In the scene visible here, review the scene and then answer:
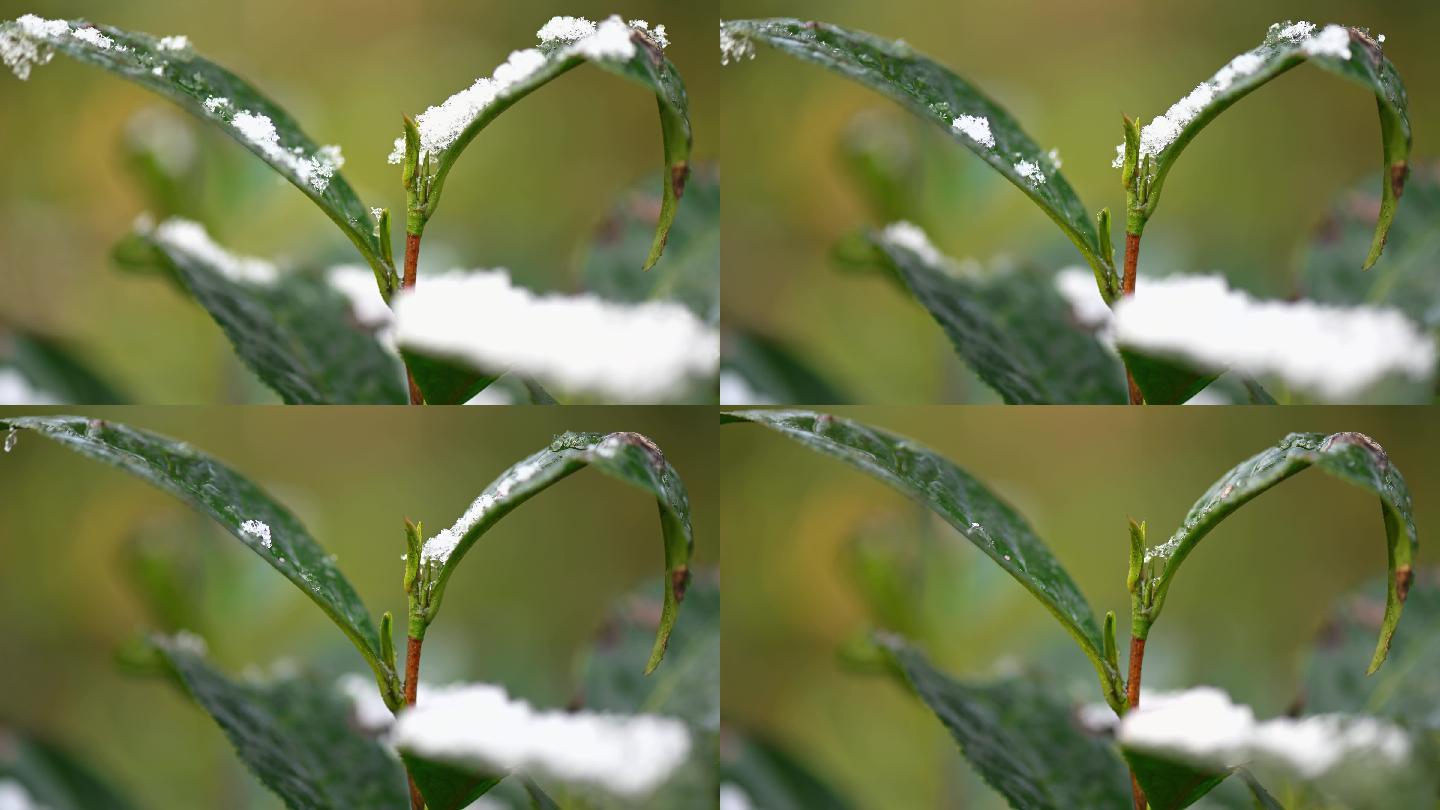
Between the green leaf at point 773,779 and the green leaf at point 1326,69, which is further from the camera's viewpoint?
the green leaf at point 773,779

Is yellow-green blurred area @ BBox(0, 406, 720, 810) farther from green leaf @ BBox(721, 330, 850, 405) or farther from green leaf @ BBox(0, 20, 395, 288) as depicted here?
green leaf @ BBox(0, 20, 395, 288)

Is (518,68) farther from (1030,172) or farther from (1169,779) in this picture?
(1169,779)

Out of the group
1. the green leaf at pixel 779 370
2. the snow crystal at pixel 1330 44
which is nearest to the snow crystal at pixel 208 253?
the green leaf at pixel 779 370

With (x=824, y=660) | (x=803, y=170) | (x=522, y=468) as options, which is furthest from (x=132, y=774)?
(x=803, y=170)

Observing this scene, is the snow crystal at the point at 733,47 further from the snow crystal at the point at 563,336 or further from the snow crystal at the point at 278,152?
the snow crystal at the point at 278,152

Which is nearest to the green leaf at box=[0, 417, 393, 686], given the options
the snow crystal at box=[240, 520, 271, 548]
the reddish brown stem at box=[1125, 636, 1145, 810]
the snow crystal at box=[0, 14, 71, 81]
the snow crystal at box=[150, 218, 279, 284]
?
the snow crystal at box=[240, 520, 271, 548]
